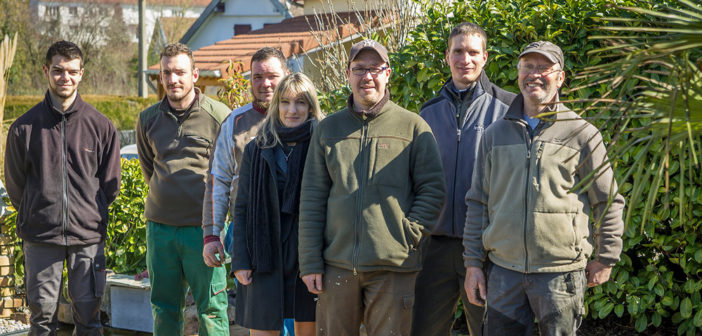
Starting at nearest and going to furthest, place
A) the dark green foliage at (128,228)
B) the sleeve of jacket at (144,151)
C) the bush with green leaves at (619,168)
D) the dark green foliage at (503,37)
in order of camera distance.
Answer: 1. the bush with green leaves at (619,168)
2. the dark green foliage at (503,37)
3. the sleeve of jacket at (144,151)
4. the dark green foliage at (128,228)

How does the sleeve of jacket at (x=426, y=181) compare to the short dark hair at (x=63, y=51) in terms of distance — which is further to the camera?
the short dark hair at (x=63, y=51)

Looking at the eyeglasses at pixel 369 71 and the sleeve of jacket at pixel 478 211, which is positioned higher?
the eyeglasses at pixel 369 71

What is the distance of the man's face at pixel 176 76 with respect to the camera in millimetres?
4536

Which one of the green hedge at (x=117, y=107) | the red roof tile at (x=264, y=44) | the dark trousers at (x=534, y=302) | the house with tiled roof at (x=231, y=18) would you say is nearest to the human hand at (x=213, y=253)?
the dark trousers at (x=534, y=302)

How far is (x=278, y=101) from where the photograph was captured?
3.93m

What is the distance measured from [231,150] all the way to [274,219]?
0.59m

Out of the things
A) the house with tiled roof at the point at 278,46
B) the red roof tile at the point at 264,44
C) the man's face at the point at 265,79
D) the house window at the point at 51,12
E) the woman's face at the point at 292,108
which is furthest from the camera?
the house window at the point at 51,12

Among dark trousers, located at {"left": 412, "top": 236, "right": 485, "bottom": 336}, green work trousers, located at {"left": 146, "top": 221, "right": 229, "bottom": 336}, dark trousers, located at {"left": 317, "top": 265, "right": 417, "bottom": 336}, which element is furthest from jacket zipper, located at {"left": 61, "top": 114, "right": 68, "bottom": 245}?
dark trousers, located at {"left": 412, "top": 236, "right": 485, "bottom": 336}

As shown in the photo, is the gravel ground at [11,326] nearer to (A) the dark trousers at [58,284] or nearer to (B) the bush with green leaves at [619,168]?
(A) the dark trousers at [58,284]

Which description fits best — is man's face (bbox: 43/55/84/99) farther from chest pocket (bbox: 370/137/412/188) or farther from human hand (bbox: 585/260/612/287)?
human hand (bbox: 585/260/612/287)

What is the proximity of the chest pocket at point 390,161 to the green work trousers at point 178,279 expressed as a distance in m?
1.59

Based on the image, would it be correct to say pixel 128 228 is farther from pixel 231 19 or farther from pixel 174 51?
pixel 231 19

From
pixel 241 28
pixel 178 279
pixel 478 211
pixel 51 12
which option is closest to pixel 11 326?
pixel 178 279

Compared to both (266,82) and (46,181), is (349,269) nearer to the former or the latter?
(266,82)
